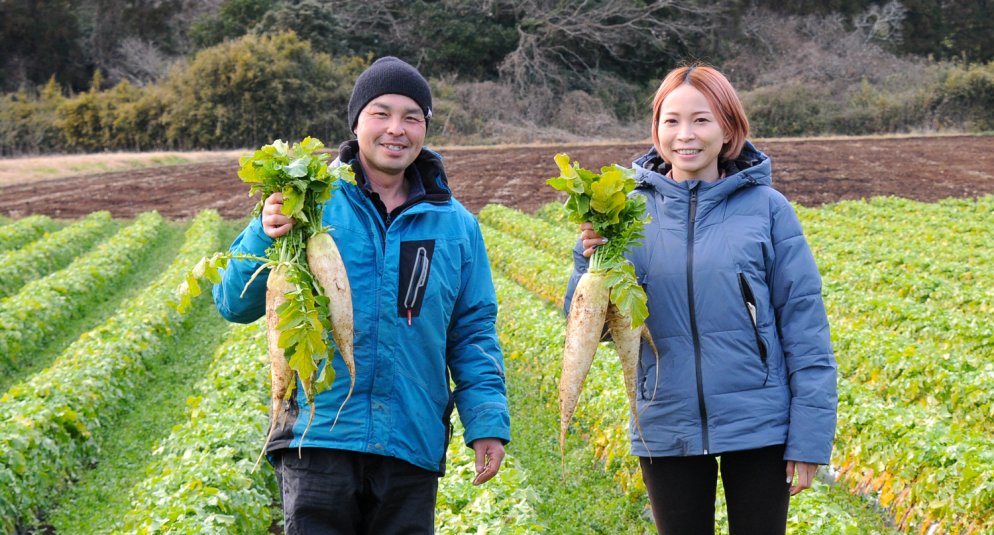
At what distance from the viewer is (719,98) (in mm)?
3168

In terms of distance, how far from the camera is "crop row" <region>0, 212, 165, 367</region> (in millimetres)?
11414

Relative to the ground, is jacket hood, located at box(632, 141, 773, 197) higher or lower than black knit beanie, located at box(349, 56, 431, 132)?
lower

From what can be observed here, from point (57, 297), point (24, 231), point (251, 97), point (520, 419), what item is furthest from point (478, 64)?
point (520, 419)

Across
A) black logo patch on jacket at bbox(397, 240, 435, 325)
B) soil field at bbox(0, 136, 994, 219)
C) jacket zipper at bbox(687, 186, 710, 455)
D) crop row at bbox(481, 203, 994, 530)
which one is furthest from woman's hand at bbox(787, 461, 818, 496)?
soil field at bbox(0, 136, 994, 219)

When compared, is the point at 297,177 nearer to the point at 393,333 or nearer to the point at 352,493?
the point at 393,333

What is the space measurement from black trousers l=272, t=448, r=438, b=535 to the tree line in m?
42.3

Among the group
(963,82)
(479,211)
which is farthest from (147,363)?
(963,82)

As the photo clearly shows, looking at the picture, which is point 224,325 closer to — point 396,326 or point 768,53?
point 396,326

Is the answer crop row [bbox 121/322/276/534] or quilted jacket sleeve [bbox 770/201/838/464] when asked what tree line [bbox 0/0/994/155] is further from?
quilted jacket sleeve [bbox 770/201/838/464]

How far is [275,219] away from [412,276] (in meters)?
0.47

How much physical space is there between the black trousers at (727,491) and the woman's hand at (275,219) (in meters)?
1.47

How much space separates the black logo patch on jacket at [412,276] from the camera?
2.95m

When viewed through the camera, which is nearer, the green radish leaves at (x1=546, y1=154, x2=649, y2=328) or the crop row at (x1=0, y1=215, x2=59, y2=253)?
the green radish leaves at (x1=546, y1=154, x2=649, y2=328)

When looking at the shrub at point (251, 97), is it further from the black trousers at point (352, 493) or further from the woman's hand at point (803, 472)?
the woman's hand at point (803, 472)
